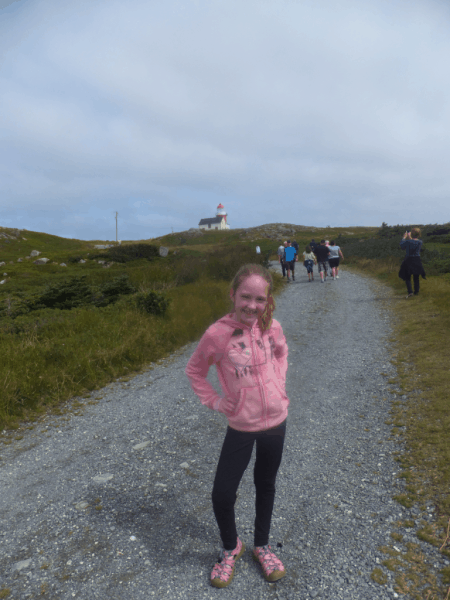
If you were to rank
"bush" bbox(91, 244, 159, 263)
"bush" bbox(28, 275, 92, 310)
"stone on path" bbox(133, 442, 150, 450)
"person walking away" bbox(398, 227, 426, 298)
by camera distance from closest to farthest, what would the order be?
1. "stone on path" bbox(133, 442, 150, 450)
2. "person walking away" bbox(398, 227, 426, 298)
3. "bush" bbox(28, 275, 92, 310)
4. "bush" bbox(91, 244, 159, 263)

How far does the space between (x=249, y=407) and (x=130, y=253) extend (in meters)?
33.8

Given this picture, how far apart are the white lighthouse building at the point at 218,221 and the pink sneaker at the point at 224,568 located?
11940cm

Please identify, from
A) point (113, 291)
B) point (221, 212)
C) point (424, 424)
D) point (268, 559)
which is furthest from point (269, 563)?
point (221, 212)

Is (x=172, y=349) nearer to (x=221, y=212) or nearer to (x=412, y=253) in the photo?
(x=412, y=253)

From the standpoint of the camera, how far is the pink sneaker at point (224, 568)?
2533mm

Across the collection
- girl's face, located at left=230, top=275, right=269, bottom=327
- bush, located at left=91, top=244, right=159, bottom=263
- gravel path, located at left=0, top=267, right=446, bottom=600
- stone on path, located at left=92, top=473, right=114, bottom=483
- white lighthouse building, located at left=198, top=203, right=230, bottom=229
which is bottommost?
stone on path, located at left=92, top=473, right=114, bottom=483

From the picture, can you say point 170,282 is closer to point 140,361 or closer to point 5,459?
point 140,361

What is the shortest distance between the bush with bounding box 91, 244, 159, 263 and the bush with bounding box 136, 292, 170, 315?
22.2 meters

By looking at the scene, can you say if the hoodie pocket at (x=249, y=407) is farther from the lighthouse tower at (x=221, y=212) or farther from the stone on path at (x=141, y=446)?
the lighthouse tower at (x=221, y=212)

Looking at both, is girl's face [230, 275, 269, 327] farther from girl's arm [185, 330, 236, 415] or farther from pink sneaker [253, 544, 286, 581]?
pink sneaker [253, 544, 286, 581]

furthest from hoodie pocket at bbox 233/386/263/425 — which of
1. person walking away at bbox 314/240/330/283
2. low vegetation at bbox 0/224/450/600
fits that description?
person walking away at bbox 314/240/330/283

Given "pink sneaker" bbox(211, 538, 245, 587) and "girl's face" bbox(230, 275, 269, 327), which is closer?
"girl's face" bbox(230, 275, 269, 327)

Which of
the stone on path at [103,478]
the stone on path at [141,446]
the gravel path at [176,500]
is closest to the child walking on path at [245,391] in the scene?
the gravel path at [176,500]

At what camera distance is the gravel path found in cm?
260
